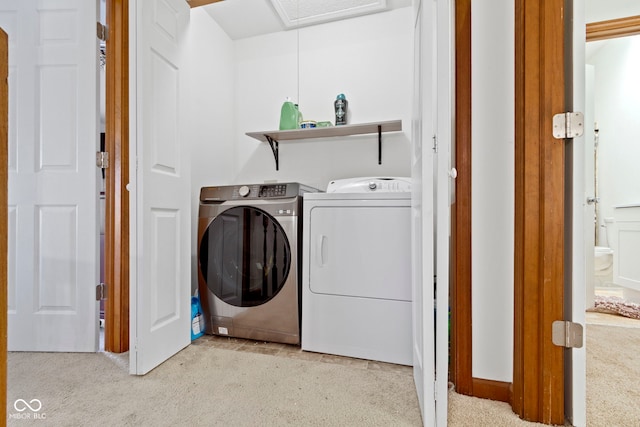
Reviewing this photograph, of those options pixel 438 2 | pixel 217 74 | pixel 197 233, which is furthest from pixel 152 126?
pixel 438 2

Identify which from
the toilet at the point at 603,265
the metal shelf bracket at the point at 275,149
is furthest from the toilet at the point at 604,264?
the metal shelf bracket at the point at 275,149

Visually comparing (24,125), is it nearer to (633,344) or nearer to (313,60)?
(313,60)

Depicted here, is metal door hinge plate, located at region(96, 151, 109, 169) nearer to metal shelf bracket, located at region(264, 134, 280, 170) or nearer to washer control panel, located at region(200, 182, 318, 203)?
washer control panel, located at region(200, 182, 318, 203)

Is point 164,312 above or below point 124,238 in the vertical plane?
below

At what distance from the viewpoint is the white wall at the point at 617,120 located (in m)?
3.03

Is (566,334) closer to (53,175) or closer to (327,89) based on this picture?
(327,89)

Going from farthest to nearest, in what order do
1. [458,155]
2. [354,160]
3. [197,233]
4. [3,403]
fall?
[354,160]
[197,233]
[458,155]
[3,403]

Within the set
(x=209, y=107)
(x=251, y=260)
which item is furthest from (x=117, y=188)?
(x=209, y=107)

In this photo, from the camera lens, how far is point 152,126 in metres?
1.53

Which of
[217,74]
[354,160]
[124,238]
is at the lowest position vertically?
[124,238]

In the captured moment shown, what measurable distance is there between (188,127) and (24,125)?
2.74ft

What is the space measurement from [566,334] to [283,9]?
102 inches

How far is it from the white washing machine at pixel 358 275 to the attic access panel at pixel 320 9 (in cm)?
155

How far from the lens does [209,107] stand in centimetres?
235
